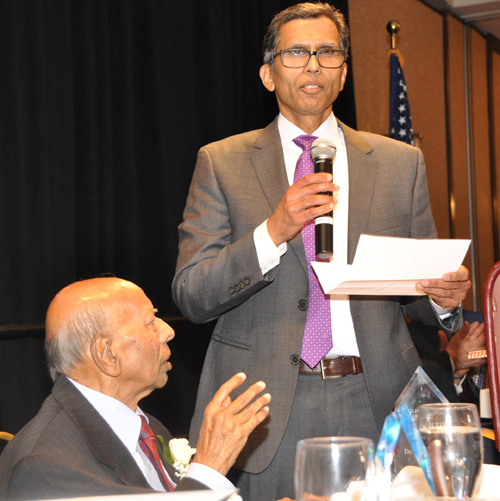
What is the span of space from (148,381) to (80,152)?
80.6 inches

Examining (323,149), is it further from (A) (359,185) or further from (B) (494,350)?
(B) (494,350)

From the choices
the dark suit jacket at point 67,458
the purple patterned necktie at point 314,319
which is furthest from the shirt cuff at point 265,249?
the dark suit jacket at point 67,458

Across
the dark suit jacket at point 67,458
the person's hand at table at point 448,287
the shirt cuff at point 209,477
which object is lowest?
the shirt cuff at point 209,477

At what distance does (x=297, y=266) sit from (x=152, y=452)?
62 centimetres

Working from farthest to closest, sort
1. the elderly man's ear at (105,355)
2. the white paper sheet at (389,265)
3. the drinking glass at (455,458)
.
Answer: the elderly man's ear at (105,355)
the white paper sheet at (389,265)
the drinking glass at (455,458)

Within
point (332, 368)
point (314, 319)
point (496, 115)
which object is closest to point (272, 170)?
point (314, 319)

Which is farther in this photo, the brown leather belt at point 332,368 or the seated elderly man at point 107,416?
the brown leather belt at point 332,368

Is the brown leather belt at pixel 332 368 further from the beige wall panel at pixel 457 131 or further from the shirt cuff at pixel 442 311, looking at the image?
the beige wall panel at pixel 457 131

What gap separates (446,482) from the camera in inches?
35.8

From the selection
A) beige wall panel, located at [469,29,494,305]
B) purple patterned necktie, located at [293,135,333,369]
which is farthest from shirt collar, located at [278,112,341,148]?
beige wall panel, located at [469,29,494,305]

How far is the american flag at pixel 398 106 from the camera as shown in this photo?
586 cm

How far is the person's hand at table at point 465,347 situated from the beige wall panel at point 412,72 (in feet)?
8.47

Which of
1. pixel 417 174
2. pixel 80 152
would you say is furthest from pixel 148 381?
pixel 80 152

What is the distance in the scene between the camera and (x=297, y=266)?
1.88 m
